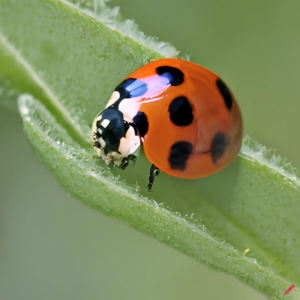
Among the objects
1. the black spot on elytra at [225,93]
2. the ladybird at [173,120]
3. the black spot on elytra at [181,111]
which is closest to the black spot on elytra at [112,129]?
the ladybird at [173,120]

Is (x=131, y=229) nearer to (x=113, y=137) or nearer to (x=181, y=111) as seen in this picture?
(x=113, y=137)

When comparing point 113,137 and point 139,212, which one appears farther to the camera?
point 113,137

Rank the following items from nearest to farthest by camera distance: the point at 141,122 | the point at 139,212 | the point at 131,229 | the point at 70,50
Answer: the point at 139,212 < the point at 70,50 < the point at 141,122 < the point at 131,229

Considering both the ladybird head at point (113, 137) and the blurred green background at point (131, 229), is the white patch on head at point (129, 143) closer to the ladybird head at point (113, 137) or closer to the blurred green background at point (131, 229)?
the ladybird head at point (113, 137)

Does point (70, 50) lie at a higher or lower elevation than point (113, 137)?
higher

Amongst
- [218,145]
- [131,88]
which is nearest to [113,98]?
[131,88]

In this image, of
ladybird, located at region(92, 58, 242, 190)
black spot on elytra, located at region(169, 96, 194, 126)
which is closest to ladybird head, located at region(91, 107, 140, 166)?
ladybird, located at region(92, 58, 242, 190)

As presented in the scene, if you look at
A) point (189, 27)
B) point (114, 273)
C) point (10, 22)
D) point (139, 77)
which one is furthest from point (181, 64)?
point (114, 273)

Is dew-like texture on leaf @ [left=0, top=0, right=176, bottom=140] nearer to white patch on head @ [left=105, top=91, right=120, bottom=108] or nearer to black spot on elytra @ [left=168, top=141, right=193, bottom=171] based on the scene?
white patch on head @ [left=105, top=91, right=120, bottom=108]
